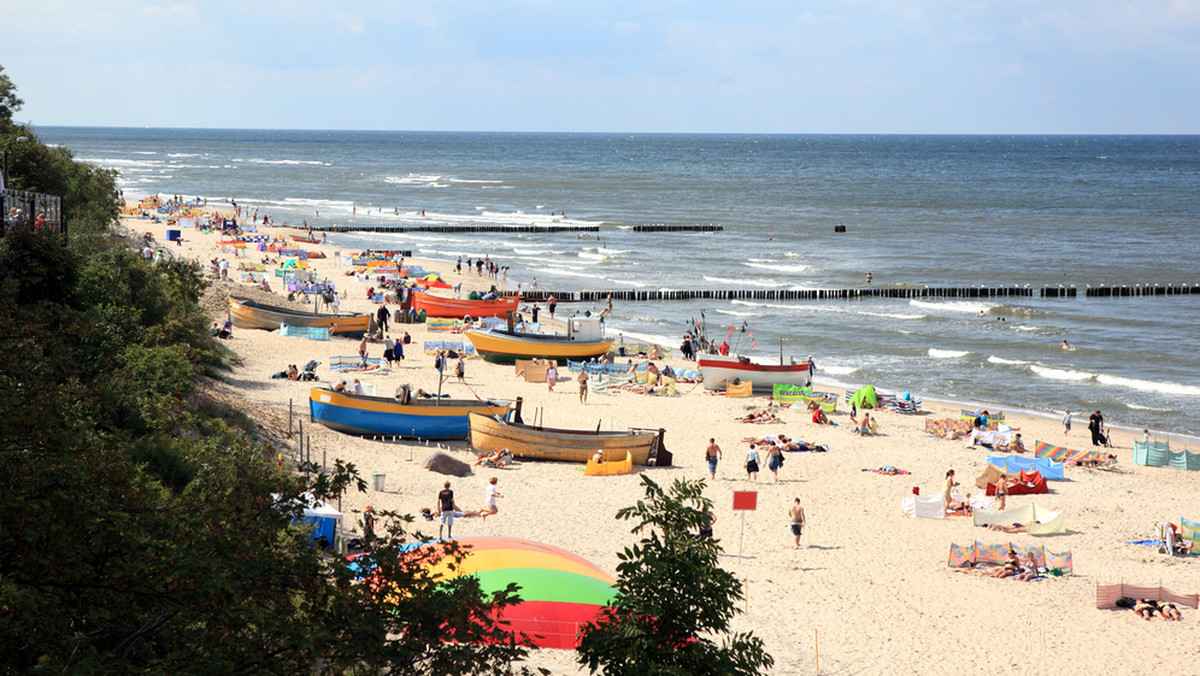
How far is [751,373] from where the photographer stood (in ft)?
93.9

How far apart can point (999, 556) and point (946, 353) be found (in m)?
19.7

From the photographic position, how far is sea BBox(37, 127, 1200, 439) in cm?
3234

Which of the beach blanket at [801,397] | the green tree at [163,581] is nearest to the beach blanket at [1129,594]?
the green tree at [163,581]

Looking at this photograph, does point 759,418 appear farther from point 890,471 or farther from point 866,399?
point 890,471

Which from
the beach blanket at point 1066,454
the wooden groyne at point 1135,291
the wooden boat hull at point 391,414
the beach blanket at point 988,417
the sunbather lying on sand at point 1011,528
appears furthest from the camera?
the wooden groyne at point 1135,291

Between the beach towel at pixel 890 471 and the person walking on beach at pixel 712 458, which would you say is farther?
the beach towel at pixel 890 471

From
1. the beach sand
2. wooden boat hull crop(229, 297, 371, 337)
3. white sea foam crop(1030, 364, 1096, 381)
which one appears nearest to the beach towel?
the beach sand

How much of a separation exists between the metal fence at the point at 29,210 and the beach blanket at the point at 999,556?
1594 cm

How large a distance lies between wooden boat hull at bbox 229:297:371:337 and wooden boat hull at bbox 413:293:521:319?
4510 millimetres

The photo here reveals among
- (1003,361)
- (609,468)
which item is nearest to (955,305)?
(1003,361)

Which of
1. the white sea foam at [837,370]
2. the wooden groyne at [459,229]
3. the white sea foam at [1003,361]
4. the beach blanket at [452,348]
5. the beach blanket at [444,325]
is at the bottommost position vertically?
the white sea foam at [837,370]

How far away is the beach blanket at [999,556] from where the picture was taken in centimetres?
1584

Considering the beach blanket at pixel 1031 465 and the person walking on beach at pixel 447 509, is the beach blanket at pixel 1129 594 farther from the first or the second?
the person walking on beach at pixel 447 509

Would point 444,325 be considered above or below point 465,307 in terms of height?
below
